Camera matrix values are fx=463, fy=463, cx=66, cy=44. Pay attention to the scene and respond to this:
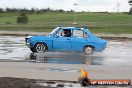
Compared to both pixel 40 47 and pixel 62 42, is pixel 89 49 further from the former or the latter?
pixel 40 47

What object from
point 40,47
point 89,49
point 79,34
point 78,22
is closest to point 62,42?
point 79,34

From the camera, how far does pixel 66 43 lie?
2497 cm

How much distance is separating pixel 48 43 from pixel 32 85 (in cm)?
1258

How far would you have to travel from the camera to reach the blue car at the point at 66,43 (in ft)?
81.5

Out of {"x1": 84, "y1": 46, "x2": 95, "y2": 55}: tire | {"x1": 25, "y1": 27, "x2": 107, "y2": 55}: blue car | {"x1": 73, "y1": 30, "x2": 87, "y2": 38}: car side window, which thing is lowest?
{"x1": 84, "y1": 46, "x2": 95, "y2": 55}: tire

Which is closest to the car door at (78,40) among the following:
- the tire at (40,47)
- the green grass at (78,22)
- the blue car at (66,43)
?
the blue car at (66,43)

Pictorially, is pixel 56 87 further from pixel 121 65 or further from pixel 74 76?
pixel 121 65

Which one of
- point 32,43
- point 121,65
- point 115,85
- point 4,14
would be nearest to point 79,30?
point 32,43

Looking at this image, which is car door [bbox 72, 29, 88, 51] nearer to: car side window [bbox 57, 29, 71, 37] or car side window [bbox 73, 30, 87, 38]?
car side window [bbox 73, 30, 87, 38]

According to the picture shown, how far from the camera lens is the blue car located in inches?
978

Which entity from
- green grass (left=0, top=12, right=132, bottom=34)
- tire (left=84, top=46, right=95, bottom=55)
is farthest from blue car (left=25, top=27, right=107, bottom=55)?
green grass (left=0, top=12, right=132, bottom=34)

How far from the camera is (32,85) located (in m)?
12.4

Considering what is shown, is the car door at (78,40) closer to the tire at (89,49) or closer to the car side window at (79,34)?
the car side window at (79,34)

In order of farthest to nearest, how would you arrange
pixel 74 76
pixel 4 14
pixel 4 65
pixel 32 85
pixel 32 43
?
pixel 4 14
pixel 32 43
pixel 4 65
pixel 74 76
pixel 32 85
